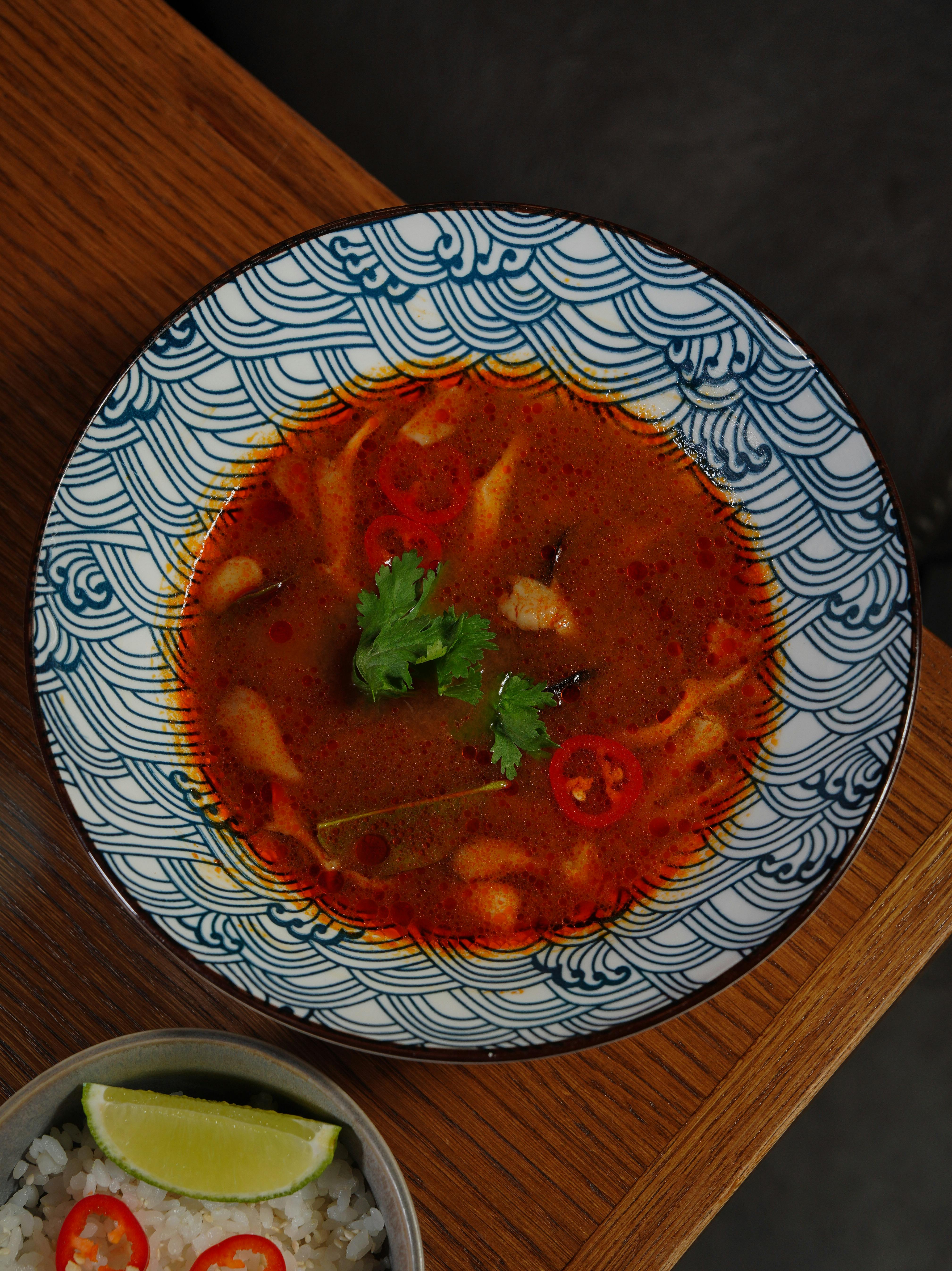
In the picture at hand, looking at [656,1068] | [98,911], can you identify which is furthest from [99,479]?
[656,1068]

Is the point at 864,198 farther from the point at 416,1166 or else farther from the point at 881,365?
the point at 416,1166

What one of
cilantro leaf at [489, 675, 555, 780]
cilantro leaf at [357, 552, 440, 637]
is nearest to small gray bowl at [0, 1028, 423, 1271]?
cilantro leaf at [489, 675, 555, 780]

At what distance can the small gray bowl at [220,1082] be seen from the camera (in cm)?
157

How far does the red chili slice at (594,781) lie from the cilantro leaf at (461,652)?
7.6 inches

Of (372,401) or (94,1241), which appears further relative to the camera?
(372,401)

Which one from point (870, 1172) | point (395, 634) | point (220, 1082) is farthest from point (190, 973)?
point (870, 1172)

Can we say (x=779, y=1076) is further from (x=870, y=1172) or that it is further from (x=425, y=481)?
(x=870, y=1172)

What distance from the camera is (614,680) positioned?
6.28 feet

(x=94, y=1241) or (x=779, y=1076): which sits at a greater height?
(x=779, y=1076)

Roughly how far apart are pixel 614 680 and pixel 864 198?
1.94 meters

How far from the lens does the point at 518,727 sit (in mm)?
1824

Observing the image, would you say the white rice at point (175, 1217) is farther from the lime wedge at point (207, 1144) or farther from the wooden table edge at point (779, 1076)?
the wooden table edge at point (779, 1076)

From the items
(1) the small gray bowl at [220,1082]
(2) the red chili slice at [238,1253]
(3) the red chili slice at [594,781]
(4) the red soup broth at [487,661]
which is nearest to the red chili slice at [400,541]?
(4) the red soup broth at [487,661]

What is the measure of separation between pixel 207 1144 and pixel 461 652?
2.83ft
